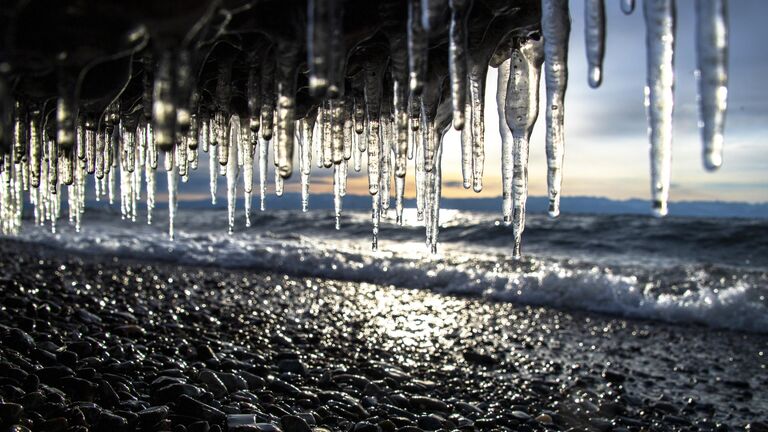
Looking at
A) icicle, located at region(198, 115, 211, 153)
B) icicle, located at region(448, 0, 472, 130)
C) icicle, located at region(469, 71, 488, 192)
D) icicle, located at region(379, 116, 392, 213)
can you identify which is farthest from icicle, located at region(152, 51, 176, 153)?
icicle, located at region(198, 115, 211, 153)

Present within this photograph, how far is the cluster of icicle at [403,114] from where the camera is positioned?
1.47m

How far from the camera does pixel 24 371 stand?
346 cm

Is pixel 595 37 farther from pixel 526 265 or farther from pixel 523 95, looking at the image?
pixel 526 265

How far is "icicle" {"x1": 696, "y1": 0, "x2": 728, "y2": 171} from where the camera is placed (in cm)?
135

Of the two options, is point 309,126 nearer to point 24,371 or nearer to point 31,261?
point 24,371

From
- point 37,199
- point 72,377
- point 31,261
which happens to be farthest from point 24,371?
point 31,261

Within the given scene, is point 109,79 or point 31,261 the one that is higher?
point 109,79

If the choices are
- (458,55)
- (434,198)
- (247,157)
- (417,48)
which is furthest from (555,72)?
(247,157)

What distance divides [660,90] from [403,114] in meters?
1.00

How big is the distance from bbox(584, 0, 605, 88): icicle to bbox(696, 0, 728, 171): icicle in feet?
0.99

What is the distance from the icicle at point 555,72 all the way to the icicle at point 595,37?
17 cm

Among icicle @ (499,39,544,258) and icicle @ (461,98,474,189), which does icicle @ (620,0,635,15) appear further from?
icicle @ (461,98,474,189)

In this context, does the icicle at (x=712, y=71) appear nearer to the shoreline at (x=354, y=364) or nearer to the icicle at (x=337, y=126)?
the icicle at (x=337, y=126)

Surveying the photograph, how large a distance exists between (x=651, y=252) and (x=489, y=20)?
58.9 ft
